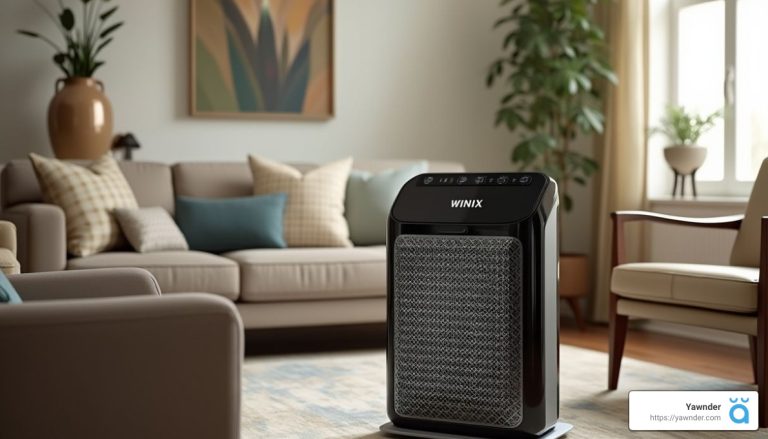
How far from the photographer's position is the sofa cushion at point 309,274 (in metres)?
3.86

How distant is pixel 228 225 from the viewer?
4176 mm

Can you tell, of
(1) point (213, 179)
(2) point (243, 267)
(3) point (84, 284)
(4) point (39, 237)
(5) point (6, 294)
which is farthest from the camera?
(1) point (213, 179)

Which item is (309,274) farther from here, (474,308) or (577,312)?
(577,312)

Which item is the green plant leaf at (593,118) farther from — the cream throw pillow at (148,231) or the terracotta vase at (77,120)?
the terracotta vase at (77,120)

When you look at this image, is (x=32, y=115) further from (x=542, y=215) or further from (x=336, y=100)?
(x=542, y=215)

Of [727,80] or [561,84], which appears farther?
[561,84]

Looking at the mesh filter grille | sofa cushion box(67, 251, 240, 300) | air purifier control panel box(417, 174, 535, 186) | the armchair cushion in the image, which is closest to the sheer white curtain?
the armchair cushion

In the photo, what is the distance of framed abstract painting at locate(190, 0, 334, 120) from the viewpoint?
499 centimetres

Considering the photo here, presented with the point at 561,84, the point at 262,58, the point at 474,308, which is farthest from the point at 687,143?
the point at 474,308

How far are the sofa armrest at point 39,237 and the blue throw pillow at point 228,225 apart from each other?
705 millimetres

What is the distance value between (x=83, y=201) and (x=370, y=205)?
1277 millimetres

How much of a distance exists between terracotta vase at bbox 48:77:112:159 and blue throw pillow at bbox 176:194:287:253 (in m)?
0.55

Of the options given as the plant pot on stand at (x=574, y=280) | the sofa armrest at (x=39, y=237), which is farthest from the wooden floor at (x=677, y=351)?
the sofa armrest at (x=39, y=237)

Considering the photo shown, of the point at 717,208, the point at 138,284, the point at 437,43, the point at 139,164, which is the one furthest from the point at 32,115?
the point at 717,208
